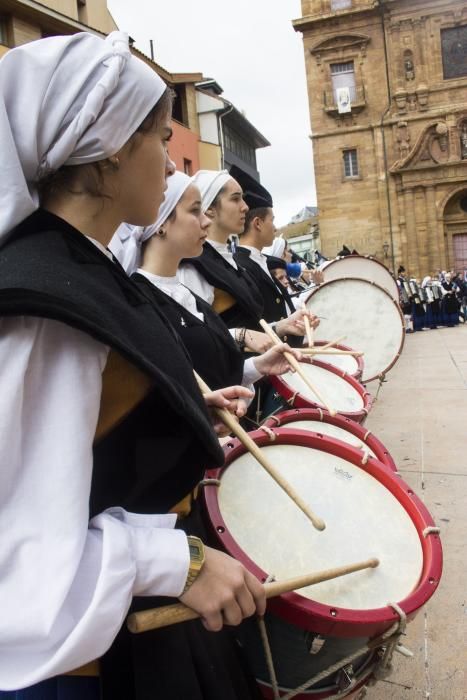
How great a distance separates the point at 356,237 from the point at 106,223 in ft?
95.3

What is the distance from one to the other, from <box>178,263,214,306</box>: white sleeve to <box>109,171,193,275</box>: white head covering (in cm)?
46

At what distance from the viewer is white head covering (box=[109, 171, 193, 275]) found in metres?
2.25

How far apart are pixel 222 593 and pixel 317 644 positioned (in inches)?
19.1

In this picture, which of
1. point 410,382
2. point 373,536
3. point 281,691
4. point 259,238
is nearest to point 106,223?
point 373,536

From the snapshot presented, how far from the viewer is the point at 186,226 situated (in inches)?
88.8

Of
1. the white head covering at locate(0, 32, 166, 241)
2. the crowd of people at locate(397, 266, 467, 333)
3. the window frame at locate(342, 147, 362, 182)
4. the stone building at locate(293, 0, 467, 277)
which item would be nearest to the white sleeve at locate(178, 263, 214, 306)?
the white head covering at locate(0, 32, 166, 241)

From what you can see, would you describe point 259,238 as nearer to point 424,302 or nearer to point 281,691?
point 281,691

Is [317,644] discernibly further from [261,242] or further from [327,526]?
[261,242]

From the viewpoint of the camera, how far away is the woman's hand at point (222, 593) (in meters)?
0.95

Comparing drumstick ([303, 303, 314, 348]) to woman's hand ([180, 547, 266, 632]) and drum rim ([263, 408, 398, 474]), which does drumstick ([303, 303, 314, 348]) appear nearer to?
drum rim ([263, 408, 398, 474])

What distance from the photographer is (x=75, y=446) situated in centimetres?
86

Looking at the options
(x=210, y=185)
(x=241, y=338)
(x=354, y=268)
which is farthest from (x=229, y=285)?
(x=354, y=268)

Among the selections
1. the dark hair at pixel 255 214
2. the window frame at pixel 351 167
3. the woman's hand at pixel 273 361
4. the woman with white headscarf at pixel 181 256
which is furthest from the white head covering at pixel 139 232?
the window frame at pixel 351 167

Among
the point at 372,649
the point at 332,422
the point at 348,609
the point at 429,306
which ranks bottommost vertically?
the point at 429,306
